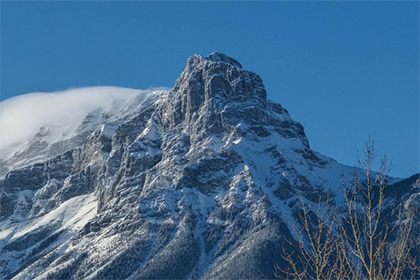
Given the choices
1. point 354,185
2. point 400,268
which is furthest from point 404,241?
point 354,185

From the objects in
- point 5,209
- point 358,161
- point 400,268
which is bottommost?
point 400,268

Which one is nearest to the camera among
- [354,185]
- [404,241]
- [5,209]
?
[404,241]

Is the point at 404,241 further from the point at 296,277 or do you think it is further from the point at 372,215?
the point at 296,277

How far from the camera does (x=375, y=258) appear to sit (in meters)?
31.2

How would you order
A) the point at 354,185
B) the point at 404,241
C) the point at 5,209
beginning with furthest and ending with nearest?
the point at 5,209
the point at 354,185
the point at 404,241

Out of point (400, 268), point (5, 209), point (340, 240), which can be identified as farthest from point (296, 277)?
point (5, 209)

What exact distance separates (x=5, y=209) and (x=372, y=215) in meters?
14.4

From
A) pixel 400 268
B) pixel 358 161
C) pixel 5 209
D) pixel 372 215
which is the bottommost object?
pixel 400 268

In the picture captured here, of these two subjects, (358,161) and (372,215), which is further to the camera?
(358,161)

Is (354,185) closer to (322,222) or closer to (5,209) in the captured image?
(322,222)

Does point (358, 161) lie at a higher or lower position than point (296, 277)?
higher

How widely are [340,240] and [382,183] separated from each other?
10.7ft

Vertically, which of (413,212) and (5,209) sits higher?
(5,209)

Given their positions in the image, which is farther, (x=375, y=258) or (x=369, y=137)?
(x=369, y=137)
